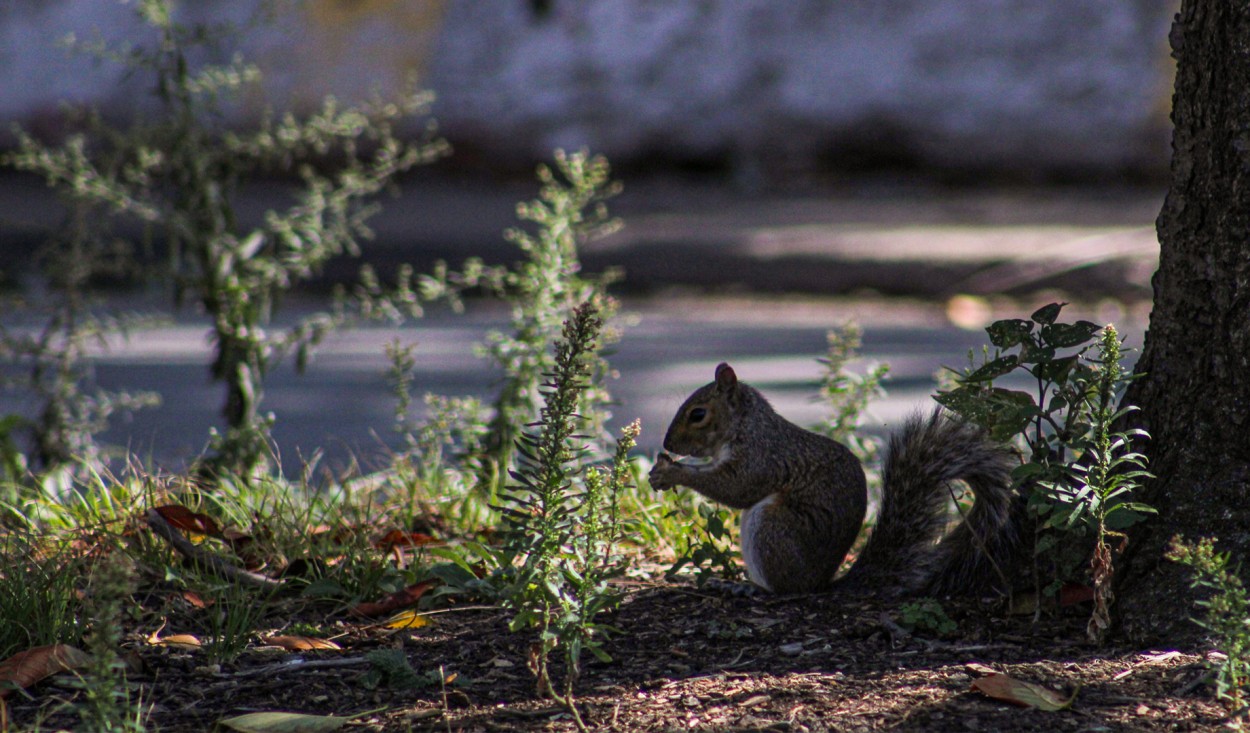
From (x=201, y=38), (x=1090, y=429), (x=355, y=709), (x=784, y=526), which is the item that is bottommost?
(x=355, y=709)

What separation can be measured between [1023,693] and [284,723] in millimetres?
1263

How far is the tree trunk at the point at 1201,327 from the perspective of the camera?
2.63m

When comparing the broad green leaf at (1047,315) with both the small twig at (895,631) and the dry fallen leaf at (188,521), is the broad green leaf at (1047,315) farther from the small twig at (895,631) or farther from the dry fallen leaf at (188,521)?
the dry fallen leaf at (188,521)

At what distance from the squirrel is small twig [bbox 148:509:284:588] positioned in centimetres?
97

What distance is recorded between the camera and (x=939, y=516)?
3.20m

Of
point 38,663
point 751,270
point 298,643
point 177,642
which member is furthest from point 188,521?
point 751,270

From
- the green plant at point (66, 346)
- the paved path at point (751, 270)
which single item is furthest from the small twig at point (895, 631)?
the paved path at point (751, 270)

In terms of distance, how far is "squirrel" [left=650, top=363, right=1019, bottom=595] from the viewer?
304 cm

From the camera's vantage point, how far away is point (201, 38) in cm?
429

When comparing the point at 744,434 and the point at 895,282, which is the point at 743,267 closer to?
the point at 895,282

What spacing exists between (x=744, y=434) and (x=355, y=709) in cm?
133

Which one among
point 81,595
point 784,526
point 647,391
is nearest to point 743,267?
point 647,391

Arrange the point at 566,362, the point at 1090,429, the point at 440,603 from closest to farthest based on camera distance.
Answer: the point at 566,362 < the point at 1090,429 < the point at 440,603

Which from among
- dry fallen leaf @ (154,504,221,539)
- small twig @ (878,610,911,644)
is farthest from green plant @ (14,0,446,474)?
small twig @ (878,610,911,644)
